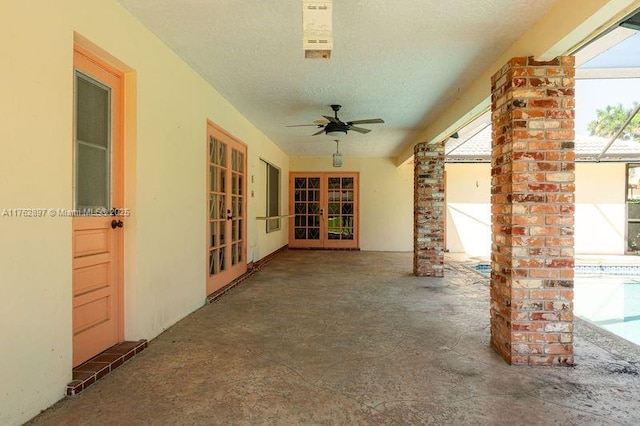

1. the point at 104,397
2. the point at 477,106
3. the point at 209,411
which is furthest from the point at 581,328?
the point at 104,397

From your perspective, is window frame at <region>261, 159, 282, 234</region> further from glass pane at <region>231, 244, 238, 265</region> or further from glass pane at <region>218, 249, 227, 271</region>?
glass pane at <region>218, 249, 227, 271</region>

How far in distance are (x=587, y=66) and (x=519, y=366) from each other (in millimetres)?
2927

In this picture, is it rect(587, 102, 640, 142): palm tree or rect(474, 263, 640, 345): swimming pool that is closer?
rect(474, 263, 640, 345): swimming pool

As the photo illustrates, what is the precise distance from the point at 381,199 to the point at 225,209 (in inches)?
228

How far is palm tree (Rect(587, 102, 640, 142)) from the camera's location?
7109 mm

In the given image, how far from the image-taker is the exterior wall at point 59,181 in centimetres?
173

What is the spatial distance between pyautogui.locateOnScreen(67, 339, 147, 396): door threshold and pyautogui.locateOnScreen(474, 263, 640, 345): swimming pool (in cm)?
409

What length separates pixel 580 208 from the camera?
A: 31.7 feet

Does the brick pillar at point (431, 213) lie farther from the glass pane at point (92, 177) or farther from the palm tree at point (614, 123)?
the glass pane at point (92, 177)

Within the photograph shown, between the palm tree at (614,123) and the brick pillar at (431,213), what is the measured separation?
359cm

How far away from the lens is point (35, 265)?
186 cm

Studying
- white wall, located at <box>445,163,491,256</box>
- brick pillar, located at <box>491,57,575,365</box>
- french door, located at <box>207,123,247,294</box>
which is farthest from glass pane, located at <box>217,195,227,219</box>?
white wall, located at <box>445,163,491,256</box>

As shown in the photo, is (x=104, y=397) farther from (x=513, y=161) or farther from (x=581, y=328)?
(x=581, y=328)

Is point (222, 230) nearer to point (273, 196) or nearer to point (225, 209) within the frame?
point (225, 209)
